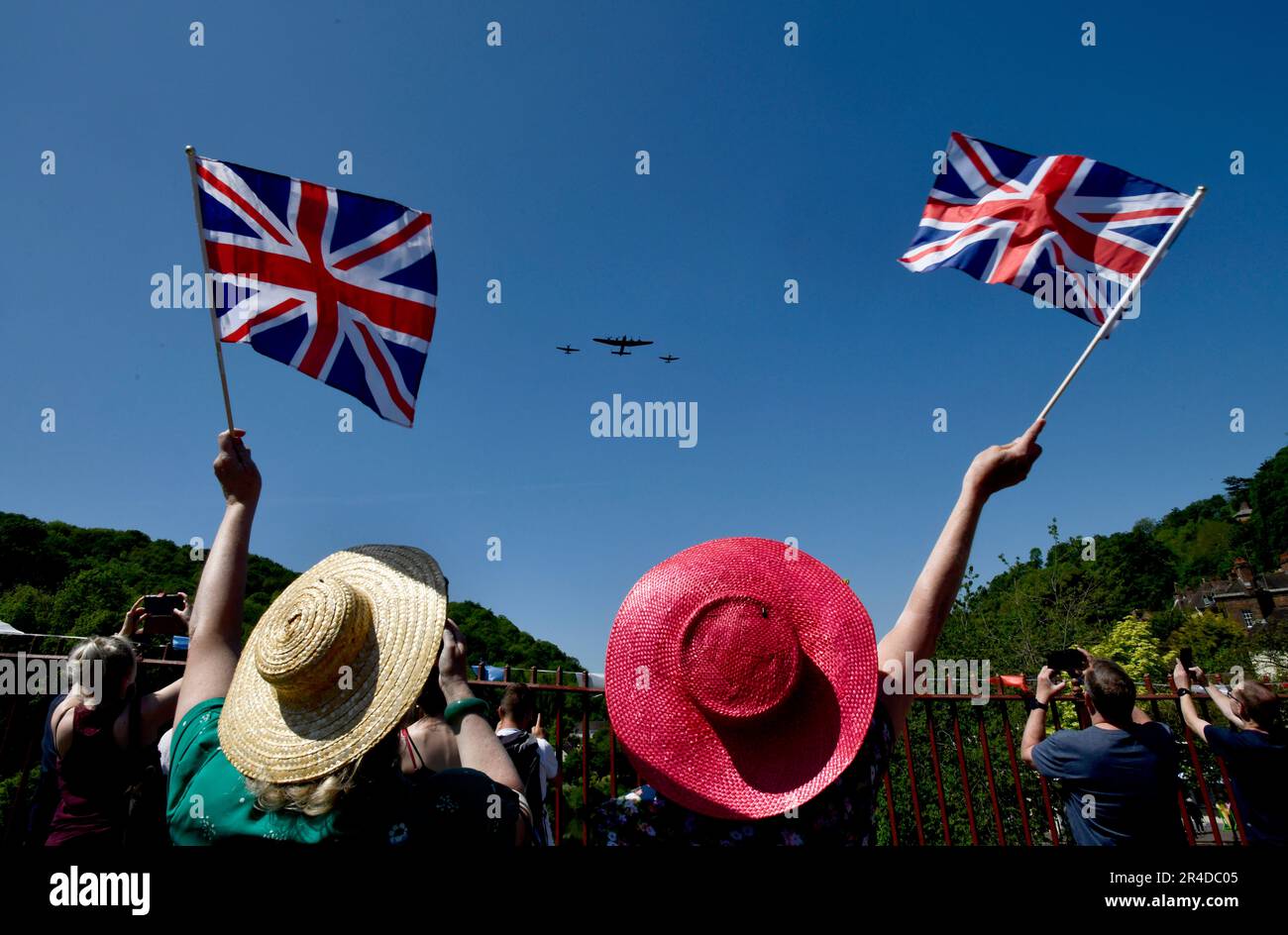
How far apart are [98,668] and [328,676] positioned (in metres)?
2.30

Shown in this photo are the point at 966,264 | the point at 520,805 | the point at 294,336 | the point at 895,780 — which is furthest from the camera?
the point at 895,780

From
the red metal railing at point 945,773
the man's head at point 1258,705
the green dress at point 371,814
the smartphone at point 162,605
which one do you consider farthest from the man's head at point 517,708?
the man's head at point 1258,705

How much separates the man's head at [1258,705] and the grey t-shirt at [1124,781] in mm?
1218

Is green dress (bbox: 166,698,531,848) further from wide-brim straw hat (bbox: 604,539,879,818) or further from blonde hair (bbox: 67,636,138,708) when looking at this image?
blonde hair (bbox: 67,636,138,708)

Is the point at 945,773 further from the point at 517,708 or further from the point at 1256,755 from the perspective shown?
the point at 517,708

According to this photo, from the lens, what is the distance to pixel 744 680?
1.70 metres

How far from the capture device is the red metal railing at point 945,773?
177 inches

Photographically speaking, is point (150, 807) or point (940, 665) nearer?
point (150, 807)

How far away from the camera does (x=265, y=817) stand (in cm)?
173

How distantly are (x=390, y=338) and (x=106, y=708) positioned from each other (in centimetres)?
227
